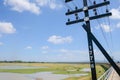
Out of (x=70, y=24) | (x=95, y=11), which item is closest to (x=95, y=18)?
(x=95, y=11)

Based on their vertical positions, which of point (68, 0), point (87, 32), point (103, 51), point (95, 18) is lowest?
point (103, 51)

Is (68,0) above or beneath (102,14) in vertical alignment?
above

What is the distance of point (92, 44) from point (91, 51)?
493 mm

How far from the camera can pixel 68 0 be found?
15.5 meters

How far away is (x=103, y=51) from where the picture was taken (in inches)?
564

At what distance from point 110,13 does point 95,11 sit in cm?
106

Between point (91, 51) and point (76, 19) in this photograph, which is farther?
point (76, 19)

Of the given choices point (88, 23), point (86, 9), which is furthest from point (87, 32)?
point (86, 9)

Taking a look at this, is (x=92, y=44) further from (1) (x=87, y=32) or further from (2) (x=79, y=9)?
(2) (x=79, y=9)

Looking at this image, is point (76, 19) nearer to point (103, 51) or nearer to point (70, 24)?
point (70, 24)

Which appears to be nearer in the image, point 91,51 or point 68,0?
point 91,51

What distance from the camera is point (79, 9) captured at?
1520 centimetres

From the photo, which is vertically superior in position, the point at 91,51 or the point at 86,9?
the point at 86,9

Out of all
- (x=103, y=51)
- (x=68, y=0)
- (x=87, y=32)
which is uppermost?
(x=68, y=0)
